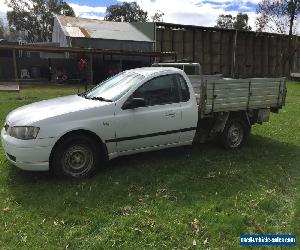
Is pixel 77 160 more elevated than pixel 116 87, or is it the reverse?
pixel 116 87

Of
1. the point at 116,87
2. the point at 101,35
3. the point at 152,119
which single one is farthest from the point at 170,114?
the point at 101,35

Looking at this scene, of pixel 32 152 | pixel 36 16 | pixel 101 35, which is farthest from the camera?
pixel 36 16

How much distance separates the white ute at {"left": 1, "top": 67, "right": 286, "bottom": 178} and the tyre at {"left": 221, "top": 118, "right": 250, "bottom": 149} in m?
0.02

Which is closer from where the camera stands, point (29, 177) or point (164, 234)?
point (164, 234)

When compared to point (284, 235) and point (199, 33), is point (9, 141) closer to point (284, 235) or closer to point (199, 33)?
point (284, 235)

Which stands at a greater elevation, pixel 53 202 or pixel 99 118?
pixel 99 118

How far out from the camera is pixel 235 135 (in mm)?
8234

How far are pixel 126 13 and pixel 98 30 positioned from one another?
49.5 metres

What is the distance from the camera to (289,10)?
135ft

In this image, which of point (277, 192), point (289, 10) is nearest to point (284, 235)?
point (277, 192)

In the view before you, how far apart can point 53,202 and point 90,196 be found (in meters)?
0.53

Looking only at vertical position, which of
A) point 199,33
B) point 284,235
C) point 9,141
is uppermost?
point 199,33

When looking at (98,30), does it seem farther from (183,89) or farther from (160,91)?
(160,91)

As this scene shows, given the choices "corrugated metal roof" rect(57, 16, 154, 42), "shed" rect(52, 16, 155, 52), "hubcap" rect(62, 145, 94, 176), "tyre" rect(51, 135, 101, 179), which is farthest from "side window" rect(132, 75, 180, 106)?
"corrugated metal roof" rect(57, 16, 154, 42)
